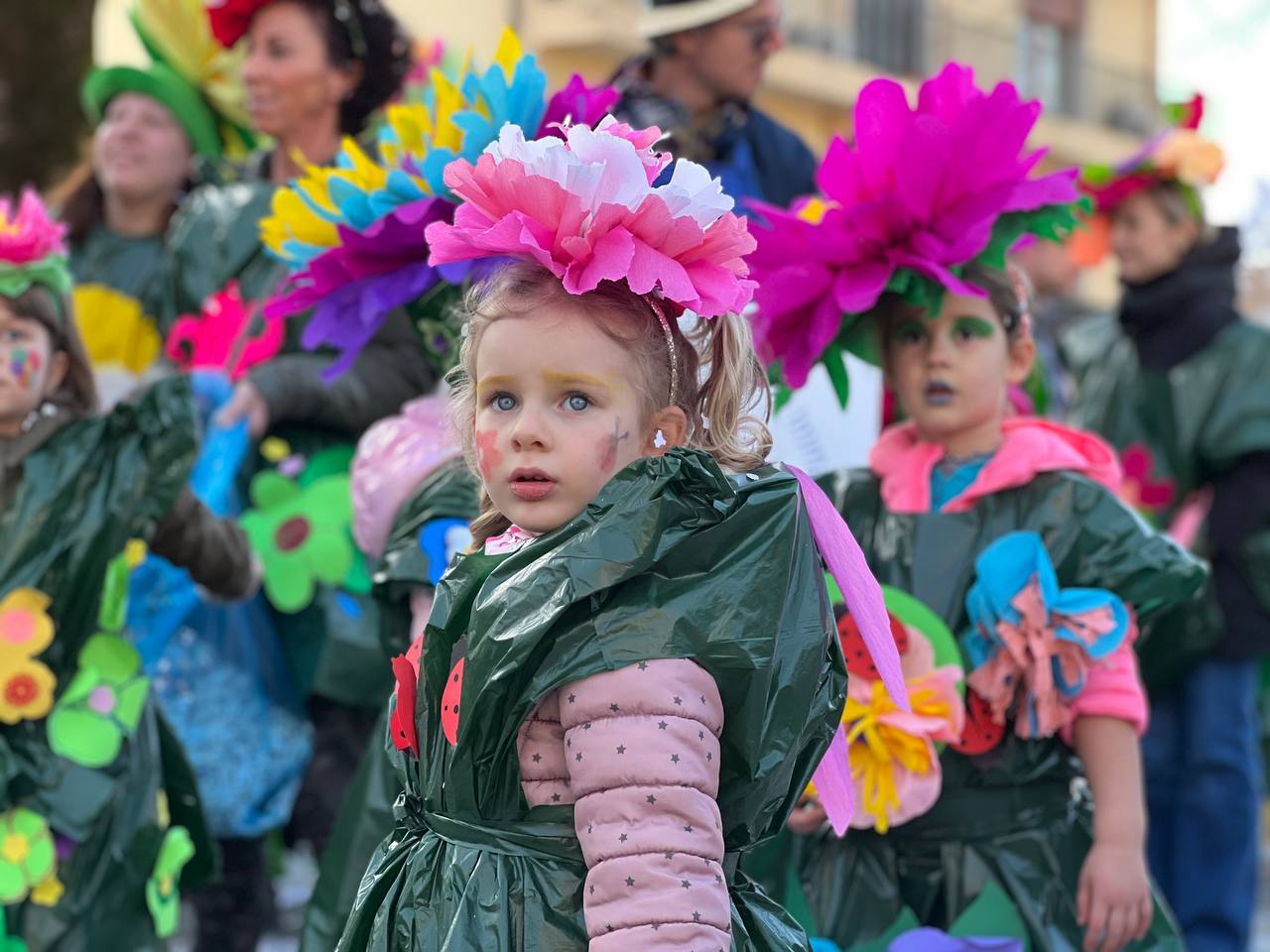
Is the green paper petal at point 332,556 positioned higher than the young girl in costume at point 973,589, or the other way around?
the young girl in costume at point 973,589

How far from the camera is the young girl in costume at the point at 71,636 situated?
388 cm

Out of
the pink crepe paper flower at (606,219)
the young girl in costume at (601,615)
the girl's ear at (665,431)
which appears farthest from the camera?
the girl's ear at (665,431)

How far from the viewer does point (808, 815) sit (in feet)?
11.6

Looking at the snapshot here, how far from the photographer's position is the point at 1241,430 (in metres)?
A: 6.14

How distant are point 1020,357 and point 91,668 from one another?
1.85 meters

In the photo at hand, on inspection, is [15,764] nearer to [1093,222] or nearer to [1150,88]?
[1093,222]

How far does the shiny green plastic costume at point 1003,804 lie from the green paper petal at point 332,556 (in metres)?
1.71

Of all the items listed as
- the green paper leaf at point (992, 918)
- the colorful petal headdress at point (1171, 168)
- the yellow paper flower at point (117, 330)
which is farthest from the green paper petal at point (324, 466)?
the colorful petal headdress at point (1171, 168)

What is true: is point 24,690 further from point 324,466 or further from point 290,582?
point 324,466

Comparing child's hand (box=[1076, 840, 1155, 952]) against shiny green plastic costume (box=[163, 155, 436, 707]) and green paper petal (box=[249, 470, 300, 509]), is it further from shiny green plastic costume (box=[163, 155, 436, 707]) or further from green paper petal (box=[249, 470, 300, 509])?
green paper petal (box=[249, 470, 300, 509])

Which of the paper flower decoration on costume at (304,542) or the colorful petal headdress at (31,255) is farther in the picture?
the paper flower decoration on costume at (304,542)

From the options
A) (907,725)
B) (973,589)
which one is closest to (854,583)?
(907,725)

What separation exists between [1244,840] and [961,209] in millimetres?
3037

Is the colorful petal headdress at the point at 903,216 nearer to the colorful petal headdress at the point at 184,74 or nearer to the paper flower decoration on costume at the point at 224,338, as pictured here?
the paper flower decoration on costume at the point at 224,338
